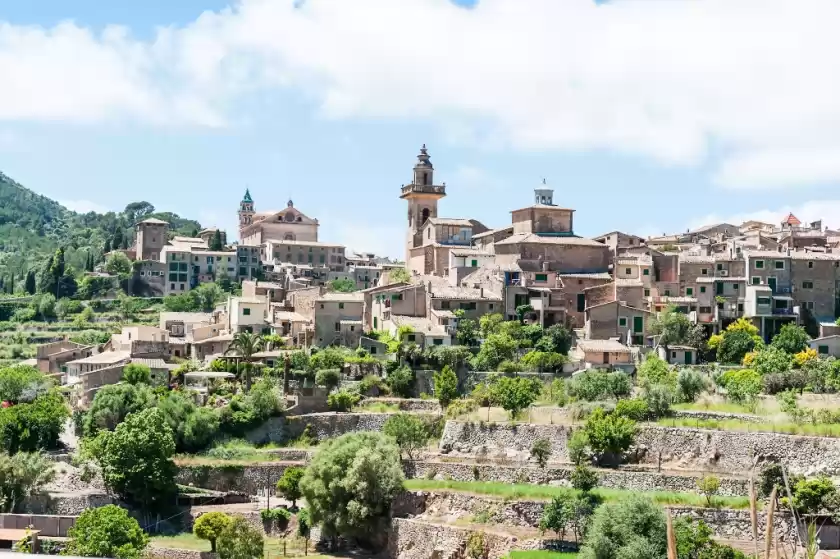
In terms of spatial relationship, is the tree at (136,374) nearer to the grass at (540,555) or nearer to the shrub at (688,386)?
the grass at (540,555)

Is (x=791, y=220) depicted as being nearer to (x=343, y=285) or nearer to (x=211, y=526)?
(x=343, y=285)

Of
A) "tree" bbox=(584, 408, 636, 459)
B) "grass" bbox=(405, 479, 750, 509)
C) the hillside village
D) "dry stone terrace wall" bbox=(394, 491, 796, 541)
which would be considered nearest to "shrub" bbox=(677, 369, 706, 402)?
the hillside village

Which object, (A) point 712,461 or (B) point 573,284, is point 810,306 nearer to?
(B) point 573,284

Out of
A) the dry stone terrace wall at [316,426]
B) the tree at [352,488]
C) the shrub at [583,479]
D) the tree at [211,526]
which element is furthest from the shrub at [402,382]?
the tree at [211,526]

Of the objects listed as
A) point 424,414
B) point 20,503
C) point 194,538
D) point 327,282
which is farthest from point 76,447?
point 327,282

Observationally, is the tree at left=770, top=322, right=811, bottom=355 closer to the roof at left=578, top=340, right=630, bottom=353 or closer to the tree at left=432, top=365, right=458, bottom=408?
the roof at left=578, top=340, right=630, bottom=353

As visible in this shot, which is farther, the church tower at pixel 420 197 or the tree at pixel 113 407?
the church tower at pixel 420 197
